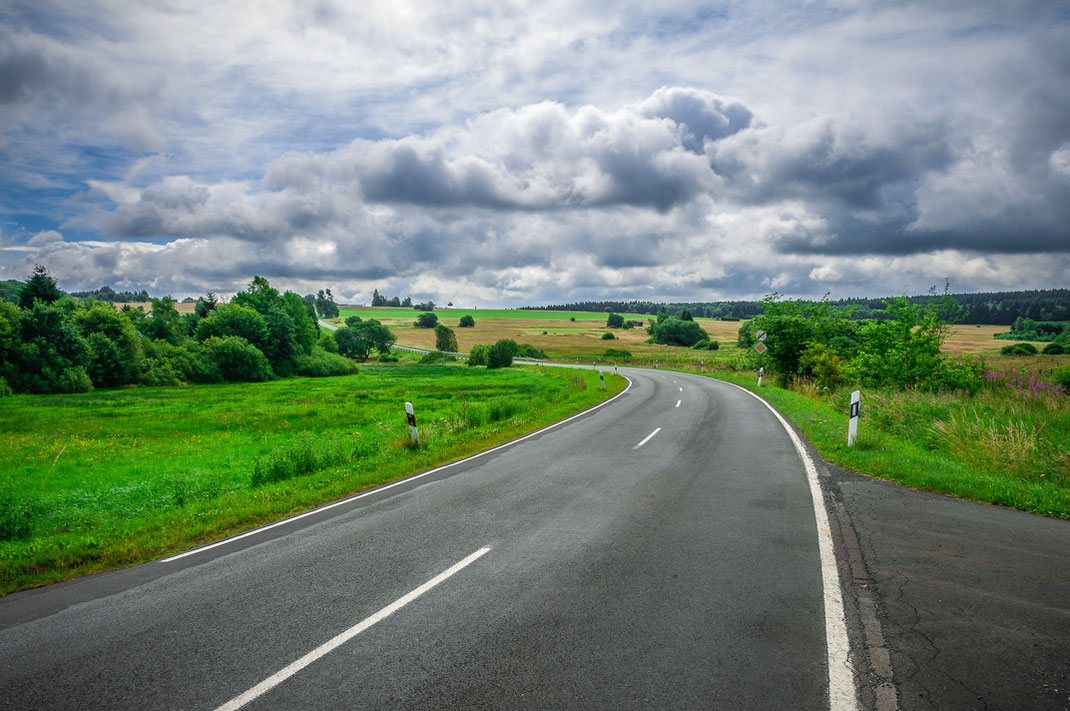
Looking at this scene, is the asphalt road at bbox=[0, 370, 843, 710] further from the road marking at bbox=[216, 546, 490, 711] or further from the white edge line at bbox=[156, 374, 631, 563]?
the white edge line at bbox=[156, 374, 631, 563]

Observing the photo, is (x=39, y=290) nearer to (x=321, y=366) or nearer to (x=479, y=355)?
(x=321, y=366)

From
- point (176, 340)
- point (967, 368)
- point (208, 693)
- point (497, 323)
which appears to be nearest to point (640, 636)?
point (208, 693)

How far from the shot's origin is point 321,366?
73125 mm

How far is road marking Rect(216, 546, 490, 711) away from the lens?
11.4 feet

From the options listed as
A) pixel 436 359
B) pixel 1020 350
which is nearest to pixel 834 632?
pixel 1020 350

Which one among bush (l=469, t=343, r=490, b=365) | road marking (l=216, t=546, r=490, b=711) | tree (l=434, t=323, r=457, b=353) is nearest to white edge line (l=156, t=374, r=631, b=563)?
road marking (l=216, t=546, r=490, b=711)

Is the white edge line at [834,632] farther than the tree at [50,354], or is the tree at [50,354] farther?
the tree at [50,354]

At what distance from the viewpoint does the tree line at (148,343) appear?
1798 inches

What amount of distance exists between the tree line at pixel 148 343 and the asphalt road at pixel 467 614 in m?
54.2

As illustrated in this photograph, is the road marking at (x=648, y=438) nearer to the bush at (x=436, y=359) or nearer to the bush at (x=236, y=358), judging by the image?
the bush at (x=236, y=358)

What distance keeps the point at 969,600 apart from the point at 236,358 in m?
69.1

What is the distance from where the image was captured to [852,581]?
4.86 meters

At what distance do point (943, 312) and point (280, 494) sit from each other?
21.9m

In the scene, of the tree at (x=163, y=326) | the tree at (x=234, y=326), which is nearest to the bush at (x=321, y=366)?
the tree at (x=234, y=326)
